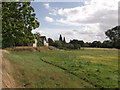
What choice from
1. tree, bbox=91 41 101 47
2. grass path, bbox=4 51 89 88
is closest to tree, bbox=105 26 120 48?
tree, bbox=91 41 101 47

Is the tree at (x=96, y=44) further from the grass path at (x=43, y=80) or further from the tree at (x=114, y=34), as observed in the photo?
the grass path at (x=43, y=80)

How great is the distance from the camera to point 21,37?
15695 millimetres

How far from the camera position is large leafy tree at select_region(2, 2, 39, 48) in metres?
15.4

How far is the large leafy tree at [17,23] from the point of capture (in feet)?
50.5

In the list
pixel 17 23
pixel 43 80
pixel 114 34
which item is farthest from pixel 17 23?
pixel 114 34

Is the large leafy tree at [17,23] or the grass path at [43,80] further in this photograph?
the large leafy tree at [17,23]

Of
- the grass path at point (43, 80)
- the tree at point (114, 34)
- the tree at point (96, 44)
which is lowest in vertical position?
the grass path at point (43, 80)

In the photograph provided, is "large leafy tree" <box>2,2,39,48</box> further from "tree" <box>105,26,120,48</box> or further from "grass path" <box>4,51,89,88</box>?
"tree" <box>105,26,120,48</box>

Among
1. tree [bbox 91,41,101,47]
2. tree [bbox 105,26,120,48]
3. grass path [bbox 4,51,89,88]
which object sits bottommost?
grass path [bbox 4,51,89,88]

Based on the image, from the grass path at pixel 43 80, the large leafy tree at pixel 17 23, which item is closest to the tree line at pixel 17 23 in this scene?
the large leafy tree at pixel 17 23

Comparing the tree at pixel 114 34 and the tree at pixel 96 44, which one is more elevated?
the tree at pixel 114 34

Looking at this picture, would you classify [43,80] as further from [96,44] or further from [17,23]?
[96,44]

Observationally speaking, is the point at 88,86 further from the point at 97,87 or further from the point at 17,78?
the point at 17,78

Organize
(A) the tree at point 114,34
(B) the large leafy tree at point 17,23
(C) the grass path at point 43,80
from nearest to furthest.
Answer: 1. (C) the grass path at point 43,80
2. (B) the large leafy tree at point 17,23
3. (A) the tree at point 114,34
